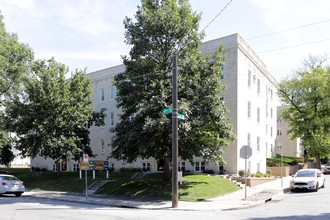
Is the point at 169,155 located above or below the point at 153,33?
below

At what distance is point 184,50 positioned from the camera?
2391cm

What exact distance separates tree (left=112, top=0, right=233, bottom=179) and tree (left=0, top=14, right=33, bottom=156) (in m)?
18.9

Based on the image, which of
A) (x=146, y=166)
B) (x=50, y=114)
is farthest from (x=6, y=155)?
(x=146, y=166)

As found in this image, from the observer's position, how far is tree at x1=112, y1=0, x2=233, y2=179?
2184 centimetres

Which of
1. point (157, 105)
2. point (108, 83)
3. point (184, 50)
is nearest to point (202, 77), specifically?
point (184, 50)

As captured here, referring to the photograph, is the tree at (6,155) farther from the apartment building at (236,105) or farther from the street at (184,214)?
the street at (184,214)

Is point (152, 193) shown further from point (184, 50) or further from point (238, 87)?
point (238, 87)

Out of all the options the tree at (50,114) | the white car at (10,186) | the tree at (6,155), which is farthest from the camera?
the tree at (6,155)

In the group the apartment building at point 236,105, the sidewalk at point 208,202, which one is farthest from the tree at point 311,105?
the sidewalk at point 208,202

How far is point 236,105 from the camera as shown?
31953 mm

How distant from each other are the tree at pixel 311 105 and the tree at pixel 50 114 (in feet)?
94.6

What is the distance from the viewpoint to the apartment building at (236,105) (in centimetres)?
3212

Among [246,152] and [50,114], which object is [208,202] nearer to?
[246,152]

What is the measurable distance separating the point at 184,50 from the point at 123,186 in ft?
33.2
